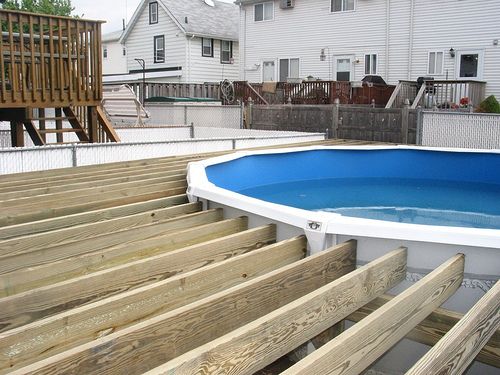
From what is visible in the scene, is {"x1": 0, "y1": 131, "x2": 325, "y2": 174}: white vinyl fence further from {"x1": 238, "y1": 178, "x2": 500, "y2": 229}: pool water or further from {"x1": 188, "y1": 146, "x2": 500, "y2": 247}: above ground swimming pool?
{"x1": 238, "y1": 178, "x2": 500, "y2": 229}: pool water

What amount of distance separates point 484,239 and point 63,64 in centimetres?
767

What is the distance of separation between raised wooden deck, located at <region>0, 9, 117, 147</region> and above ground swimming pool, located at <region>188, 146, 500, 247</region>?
9.85ft

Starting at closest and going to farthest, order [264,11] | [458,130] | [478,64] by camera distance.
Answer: [458,130] → [478,64] → [264,11]

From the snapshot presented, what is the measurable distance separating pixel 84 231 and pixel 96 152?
13.7ft

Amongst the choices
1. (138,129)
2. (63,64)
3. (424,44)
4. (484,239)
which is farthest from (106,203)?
(424,44)

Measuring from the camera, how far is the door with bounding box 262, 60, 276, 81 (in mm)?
23125

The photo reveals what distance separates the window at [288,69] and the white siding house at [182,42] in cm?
517

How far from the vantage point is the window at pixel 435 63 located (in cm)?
1841

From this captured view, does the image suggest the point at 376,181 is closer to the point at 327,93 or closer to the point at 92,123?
the point at 92,123

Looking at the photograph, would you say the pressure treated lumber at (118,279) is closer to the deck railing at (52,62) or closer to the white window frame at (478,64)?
the deck railing at (52,62)

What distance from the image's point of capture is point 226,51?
90.3 feet

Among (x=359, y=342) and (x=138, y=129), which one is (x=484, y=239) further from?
(x=138, y=129)

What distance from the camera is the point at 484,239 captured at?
3354 millimetres

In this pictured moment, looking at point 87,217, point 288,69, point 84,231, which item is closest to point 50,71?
point 87,217
